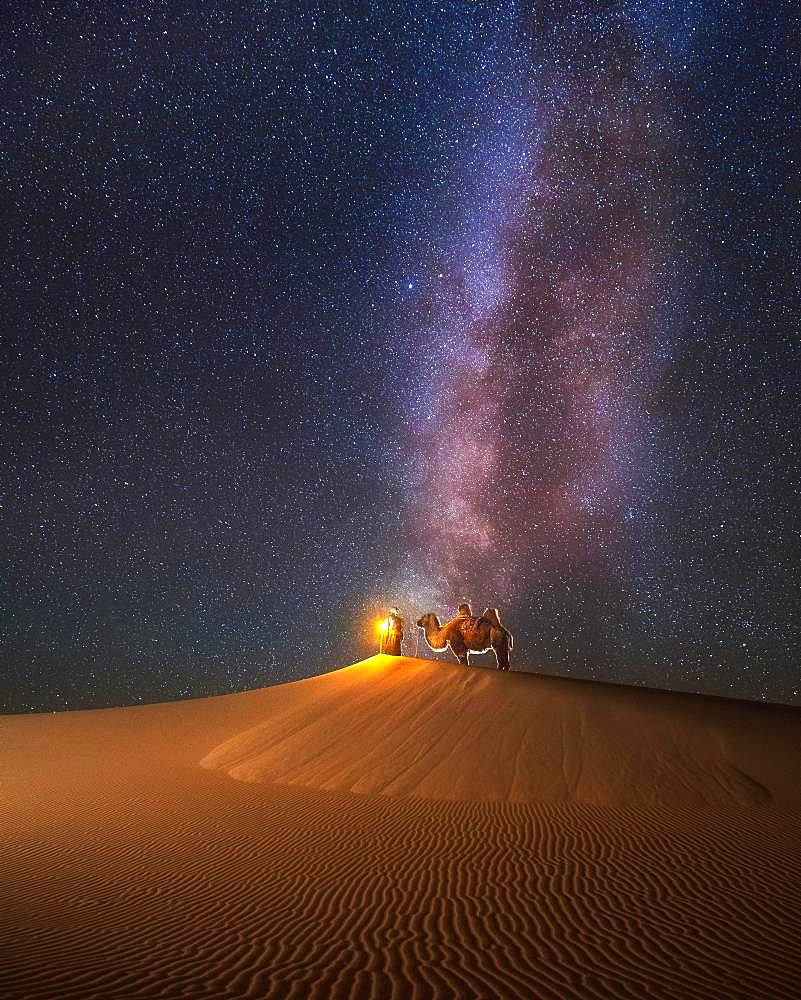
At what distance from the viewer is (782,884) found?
35.0 feet

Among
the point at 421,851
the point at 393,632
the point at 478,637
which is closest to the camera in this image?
the point at 421,851

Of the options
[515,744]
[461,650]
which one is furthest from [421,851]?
[461,650]

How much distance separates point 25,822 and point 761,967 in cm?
1525

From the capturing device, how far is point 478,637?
102 ft

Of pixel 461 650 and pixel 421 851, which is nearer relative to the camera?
pixel 421 851

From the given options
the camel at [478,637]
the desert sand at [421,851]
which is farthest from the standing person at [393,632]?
the desert sand at [421,851]

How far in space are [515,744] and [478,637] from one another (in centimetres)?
1003

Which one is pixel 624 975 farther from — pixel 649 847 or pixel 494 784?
pixel 494 784

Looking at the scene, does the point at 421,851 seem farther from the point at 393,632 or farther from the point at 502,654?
the point at 393,632

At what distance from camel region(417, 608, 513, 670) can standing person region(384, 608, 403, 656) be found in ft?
9.20

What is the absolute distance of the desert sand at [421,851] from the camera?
6.99m

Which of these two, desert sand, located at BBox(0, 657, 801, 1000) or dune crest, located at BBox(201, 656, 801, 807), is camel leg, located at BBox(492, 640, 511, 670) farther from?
desert sand, located at BBox(0, 657, 801, 1000)

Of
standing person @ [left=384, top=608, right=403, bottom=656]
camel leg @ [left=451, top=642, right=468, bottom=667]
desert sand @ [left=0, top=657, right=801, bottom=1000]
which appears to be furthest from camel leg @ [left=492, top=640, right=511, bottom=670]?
standing person @ [left=384, top=608, right=403, bottom=656]

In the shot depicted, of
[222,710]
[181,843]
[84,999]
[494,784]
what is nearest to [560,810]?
[494,784]
